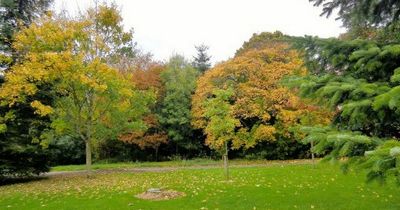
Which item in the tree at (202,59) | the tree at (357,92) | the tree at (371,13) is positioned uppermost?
the tree at (202,59)

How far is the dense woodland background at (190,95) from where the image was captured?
5.23m

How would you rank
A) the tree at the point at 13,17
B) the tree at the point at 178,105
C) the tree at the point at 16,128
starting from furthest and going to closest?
the tree at the point at 178,105, the tree at the point at 13,17, the tree at the point at 16,128

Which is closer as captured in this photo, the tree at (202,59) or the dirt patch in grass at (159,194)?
the dirt patch in grass at (159,194)

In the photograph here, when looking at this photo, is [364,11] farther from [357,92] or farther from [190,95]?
[190,95]

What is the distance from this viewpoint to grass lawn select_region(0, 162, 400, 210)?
11.0 metres

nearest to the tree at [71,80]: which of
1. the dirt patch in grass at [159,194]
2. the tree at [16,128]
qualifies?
the tree at [16,128]

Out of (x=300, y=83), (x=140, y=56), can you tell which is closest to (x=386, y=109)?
(x=300, y=83)

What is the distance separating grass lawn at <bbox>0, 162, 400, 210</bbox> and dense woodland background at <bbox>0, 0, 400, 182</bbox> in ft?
8.41

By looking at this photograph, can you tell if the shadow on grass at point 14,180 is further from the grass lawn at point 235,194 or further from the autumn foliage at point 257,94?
the autumn foliage at point 257,94

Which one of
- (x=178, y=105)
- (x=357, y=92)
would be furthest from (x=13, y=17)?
(x=357, y=92)

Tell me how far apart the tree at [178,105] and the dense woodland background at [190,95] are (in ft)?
0.33

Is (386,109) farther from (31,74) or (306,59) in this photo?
(31,74)

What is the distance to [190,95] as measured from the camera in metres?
34.6

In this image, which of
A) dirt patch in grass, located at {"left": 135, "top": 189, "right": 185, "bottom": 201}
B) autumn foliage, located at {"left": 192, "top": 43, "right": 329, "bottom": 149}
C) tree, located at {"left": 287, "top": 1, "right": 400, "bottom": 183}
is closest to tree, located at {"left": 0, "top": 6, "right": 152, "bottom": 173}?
dirt patch in grass, located at {"left": 135, "top": 189, "right": 185, "bottom": 201}
